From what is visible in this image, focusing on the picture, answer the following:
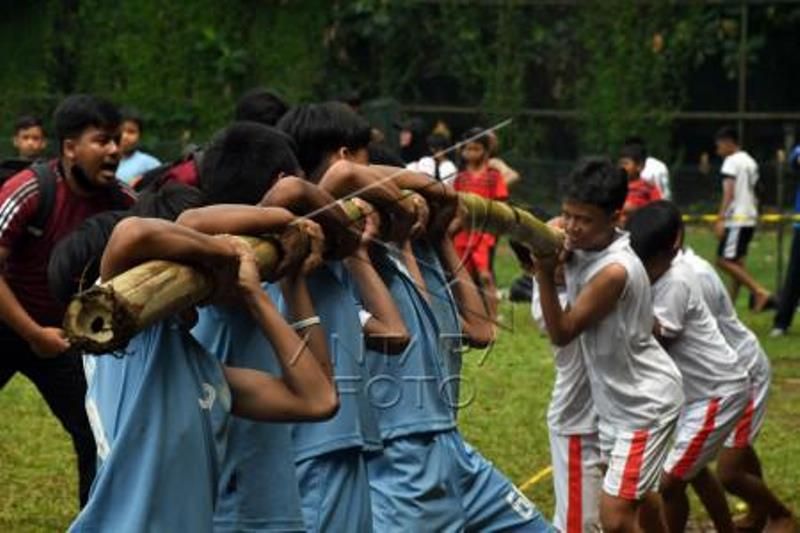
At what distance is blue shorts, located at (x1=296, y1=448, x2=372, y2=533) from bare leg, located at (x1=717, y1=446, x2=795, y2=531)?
4.03m

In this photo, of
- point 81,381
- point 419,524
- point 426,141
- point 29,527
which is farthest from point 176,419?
point 426,141

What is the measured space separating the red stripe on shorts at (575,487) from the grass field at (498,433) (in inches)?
18.9

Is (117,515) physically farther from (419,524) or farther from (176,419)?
(419,524)

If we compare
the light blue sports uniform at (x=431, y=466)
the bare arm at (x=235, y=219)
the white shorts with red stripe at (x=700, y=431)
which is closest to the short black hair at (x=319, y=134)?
the light blue sports uniform at (x=431, y=466)

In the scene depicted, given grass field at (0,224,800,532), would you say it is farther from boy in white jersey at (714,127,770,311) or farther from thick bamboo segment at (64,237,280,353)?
thick bamboo segment at (64,237,280,353)

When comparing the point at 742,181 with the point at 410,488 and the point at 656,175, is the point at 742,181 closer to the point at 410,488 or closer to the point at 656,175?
the point at 656,175

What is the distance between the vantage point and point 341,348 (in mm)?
5957

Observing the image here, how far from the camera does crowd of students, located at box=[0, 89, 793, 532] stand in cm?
476

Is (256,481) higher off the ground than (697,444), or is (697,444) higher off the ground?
(256,481)

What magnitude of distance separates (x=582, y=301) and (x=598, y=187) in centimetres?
40

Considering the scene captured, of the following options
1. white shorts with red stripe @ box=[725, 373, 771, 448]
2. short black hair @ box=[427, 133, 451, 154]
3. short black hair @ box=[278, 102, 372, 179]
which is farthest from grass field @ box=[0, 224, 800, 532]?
short black hair @ box=[427, 133, 451, 154]

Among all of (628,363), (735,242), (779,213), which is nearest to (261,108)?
(628,363)

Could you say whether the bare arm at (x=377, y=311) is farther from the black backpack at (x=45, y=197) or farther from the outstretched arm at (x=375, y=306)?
the black backpack at (x=45, y=197)

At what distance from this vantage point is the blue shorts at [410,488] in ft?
21.1
